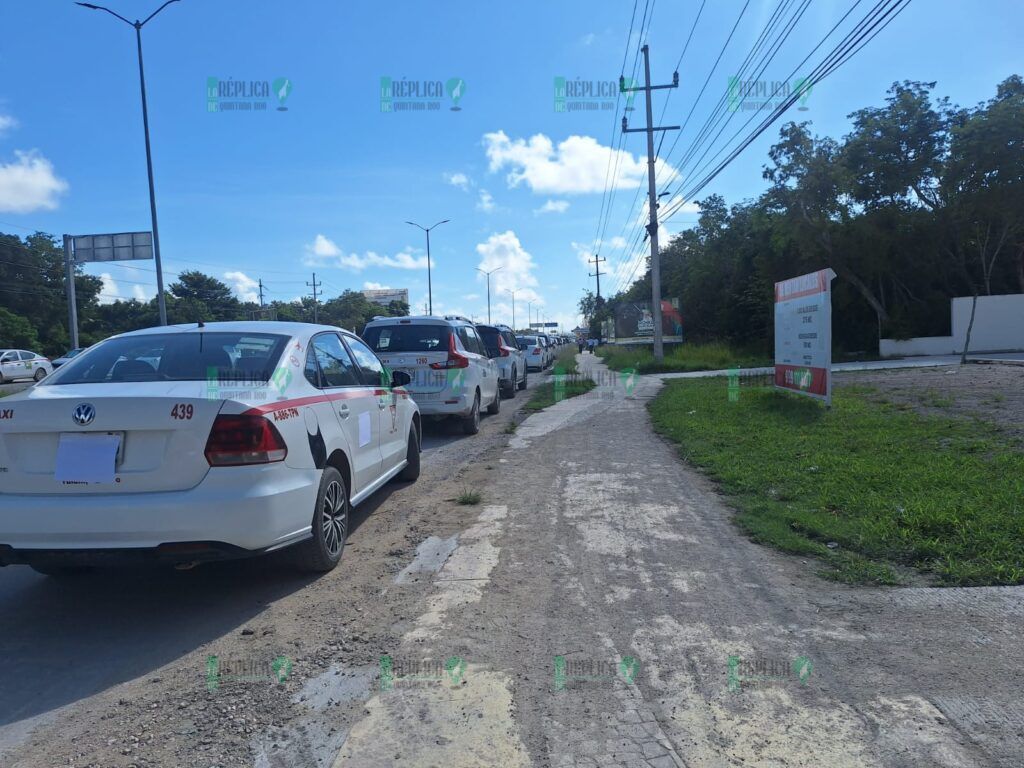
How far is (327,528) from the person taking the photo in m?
4.85

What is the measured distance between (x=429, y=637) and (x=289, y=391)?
6.03ft

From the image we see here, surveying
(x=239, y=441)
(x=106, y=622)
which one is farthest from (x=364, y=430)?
(x=106, y=622)


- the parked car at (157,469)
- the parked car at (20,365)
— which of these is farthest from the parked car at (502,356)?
the parked car at (20,365)

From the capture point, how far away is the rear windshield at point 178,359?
181 inches

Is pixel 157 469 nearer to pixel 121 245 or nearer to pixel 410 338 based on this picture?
pixel 410 338

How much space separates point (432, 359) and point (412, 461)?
3.19 m

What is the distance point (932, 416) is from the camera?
33.2 feet

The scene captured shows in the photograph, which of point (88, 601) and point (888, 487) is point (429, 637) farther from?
point (888, 487)

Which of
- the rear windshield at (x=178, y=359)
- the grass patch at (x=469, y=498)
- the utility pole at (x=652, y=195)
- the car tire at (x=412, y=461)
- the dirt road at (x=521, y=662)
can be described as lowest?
the dirt road at (x=521, y=662)

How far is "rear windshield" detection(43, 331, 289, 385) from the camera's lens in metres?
4.59

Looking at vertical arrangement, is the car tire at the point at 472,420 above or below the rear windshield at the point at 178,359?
below

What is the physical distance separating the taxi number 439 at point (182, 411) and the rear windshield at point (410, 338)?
690 cm

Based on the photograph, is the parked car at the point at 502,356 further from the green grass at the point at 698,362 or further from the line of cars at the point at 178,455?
the line of cars at the point at 178,455

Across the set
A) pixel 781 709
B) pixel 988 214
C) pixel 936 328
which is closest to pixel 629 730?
pixel 781 709
